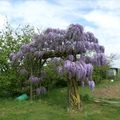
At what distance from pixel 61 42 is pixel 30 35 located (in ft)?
14.8

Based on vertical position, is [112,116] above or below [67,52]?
below

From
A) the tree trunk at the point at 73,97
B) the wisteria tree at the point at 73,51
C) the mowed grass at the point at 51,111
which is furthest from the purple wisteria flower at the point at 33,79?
the tree trunk at the point at 73,97

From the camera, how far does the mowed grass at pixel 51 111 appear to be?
11234 millimetres

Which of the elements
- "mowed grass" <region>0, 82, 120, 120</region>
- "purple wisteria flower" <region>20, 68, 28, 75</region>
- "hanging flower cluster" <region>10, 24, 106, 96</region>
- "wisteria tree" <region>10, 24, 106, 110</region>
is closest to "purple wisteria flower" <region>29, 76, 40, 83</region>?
"purple wisteria flower" <region>20, 68, 28, 75</region>

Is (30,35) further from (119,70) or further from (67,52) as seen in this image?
(119,70)

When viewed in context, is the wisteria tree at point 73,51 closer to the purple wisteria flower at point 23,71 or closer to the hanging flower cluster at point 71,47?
the hanging flower cluster at point 71,47

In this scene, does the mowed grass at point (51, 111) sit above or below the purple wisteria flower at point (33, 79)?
below

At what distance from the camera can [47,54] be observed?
44.9ft

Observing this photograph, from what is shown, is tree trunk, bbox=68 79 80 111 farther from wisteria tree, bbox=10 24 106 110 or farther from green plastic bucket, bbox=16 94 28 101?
green plastic bucket, bbox=16 94 28 101

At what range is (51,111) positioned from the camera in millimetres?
12023

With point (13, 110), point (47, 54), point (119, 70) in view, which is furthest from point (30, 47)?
point (119, 70)

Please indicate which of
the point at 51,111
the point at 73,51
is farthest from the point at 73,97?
the point at 73,51

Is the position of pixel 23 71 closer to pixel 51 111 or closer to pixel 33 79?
pixel 33 79

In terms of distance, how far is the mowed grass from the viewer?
36.9 ft
